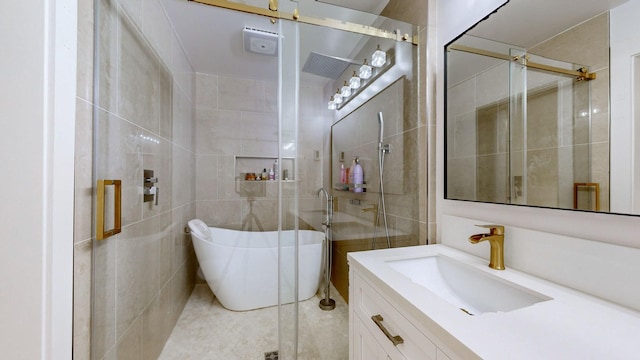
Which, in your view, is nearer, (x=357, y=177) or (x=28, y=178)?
(x=28, y=178)

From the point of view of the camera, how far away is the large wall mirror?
2.05ft

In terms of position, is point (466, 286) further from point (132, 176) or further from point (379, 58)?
point (132, 176)

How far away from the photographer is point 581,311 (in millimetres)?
597

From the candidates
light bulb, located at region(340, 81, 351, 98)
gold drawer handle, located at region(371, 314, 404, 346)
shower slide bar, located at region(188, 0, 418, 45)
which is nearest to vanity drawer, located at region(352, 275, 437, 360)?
gold drawer handle, located at region(371, 314, 404, 346)

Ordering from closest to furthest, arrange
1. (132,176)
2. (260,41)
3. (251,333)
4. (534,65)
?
(534,65), (132,176), (251,333), (260,41)

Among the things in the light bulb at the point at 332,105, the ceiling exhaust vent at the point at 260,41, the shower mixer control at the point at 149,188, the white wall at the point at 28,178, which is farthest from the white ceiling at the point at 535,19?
the shower mixer control at the point at 149,188

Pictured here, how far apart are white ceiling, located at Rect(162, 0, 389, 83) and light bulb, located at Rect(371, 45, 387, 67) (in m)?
0.13

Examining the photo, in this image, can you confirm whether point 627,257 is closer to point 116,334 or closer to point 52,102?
point 52,102

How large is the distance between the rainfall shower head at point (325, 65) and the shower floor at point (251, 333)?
1556mm

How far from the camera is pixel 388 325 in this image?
737mm

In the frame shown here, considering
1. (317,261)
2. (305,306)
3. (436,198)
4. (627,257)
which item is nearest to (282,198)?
(317,261)

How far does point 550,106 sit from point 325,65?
117cm

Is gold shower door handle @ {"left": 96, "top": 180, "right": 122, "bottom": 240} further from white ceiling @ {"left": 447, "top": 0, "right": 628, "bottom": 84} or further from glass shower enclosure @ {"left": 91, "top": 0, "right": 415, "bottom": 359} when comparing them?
white ceiling @ {"left": 447, "top": 0, "right": 628, "bottom": 84}

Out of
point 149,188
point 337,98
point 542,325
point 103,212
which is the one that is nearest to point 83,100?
point 103,212
